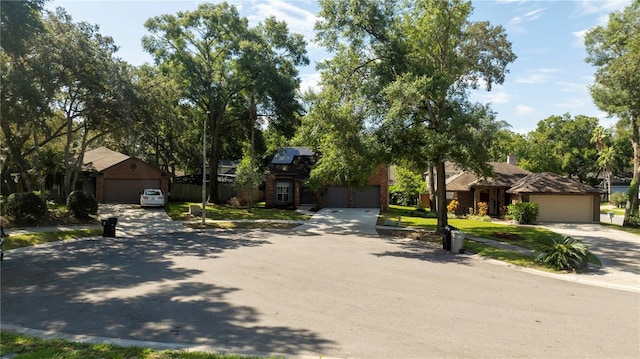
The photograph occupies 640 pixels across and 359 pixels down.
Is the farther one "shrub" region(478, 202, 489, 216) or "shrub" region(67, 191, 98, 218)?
"shrub" region(478, 202, 489, 216)

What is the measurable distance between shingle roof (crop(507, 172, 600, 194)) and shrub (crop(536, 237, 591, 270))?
18019 millimetres

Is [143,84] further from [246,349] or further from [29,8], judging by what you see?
[246,349]

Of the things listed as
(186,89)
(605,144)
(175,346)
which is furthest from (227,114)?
(605,144)

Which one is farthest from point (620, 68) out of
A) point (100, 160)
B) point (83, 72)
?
point (100, 160)

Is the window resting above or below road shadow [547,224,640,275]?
above

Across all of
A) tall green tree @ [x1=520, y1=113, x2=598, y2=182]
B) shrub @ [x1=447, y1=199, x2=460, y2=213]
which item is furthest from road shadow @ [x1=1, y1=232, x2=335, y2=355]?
tall green tree @ [x1=520, y1=113, x2=598, y2=182]

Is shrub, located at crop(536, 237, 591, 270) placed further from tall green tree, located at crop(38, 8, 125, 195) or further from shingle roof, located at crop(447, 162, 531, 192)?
tall green tree, located at crop(38, 8, 125, 195)

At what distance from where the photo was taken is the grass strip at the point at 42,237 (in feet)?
53.5

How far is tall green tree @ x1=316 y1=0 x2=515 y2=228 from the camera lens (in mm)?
17375

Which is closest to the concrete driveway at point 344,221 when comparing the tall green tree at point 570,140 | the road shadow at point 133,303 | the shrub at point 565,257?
the shrub at point 565,257

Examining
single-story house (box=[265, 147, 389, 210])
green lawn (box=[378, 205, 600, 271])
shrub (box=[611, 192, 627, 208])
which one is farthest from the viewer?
shrub (box=[611, 192, 627, 208])

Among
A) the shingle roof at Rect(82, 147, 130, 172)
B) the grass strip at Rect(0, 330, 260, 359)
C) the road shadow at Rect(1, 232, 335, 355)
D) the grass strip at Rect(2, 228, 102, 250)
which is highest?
the shingle roof at Rect(82, 147, 130, 172)

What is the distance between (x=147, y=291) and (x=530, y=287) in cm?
1033

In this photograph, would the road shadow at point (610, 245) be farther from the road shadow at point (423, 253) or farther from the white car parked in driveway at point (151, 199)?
the white car parked in driveway at point (151, 199)
